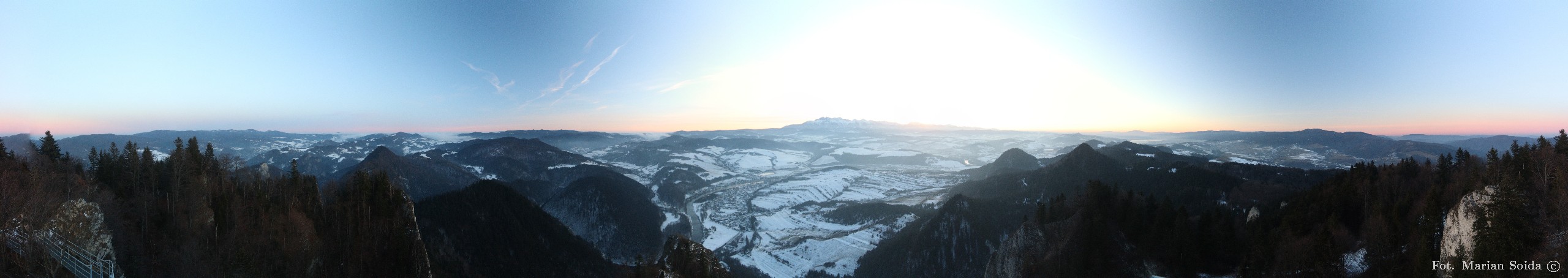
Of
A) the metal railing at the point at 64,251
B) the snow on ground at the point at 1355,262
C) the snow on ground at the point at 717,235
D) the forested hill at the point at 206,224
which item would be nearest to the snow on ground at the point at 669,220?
the snow on ground at the point at 717,235

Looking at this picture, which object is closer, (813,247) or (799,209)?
(813,247)

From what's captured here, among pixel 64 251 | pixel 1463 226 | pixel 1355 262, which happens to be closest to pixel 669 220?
pixel 64 251

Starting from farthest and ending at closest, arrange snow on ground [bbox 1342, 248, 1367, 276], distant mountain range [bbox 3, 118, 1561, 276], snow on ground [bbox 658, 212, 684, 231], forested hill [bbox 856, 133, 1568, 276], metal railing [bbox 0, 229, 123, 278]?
snow on ground [bbox 658, 212, 684, 231] < distant mountain range [bbox 3, 118, 1561, 276] < snow on ground [bbox 1342, 248, 1367, 276] < forested hill [bbox 856, 133, 1568, 276] < metal railing [bbox 0, 229, 123, 278]

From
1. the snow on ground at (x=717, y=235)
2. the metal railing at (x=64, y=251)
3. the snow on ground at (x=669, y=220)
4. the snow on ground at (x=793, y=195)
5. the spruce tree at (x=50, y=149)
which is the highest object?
the spruce tree at (x=50, y=149)

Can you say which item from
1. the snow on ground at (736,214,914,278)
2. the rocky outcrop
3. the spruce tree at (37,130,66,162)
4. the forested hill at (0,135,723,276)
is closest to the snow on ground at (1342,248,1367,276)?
the rocky outcrop

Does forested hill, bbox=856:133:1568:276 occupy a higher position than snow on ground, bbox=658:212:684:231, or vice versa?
forested hill, bbox=856:133:1568:276

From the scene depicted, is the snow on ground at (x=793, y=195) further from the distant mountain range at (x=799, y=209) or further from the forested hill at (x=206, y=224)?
the forested hill at (x=206, y=224)

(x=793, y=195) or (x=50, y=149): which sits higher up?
(x=50, y=149)

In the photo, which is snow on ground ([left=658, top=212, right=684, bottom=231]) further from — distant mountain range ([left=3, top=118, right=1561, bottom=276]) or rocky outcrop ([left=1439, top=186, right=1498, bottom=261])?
rocky outcrop ([left=1439, top=186, right=1498, bottom=261])

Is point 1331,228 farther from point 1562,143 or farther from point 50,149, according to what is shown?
point 50,149
